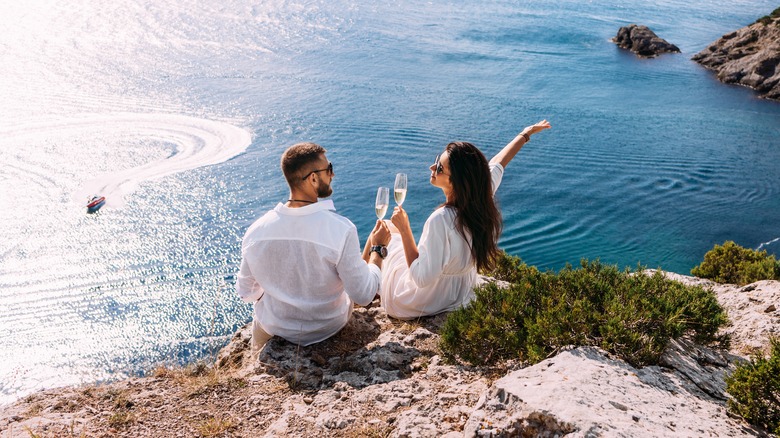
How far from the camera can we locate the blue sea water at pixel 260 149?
14.1 metres

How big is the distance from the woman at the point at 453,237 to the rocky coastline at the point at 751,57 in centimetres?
3440

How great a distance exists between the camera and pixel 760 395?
3898mm

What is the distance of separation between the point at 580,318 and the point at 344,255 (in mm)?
2066

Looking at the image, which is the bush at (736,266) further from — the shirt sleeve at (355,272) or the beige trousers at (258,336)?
the beige trousers at (258,336)

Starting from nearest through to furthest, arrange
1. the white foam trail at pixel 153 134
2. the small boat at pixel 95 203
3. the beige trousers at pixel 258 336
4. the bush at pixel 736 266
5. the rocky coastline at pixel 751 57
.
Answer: the beige trousers at pixel 258 336, the bush at pixel 736 266, the small boat at pixel 95 203, the white foam trail at pixel 153 134, the rocky coastline at pixel 751 57

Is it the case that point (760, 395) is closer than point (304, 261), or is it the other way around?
point (760, 395)

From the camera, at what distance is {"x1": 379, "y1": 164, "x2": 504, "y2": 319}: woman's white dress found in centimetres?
581

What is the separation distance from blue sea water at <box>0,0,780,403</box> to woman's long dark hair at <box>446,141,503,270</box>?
825cm

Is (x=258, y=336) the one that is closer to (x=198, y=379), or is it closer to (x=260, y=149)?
(x=198, y=379)

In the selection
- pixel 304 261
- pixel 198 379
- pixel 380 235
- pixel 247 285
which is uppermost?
pixel 304 261

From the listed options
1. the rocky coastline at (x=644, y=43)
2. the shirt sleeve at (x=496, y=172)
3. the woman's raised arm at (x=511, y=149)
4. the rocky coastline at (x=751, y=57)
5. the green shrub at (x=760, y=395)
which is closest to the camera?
the green shrub at (x=760, y=395)

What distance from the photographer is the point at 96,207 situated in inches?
711

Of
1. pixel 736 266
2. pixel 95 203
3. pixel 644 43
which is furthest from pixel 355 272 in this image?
pixel 644 43

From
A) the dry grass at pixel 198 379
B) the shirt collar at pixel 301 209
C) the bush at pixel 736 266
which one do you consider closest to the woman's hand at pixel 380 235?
the shirt collar at pixel 301 209
